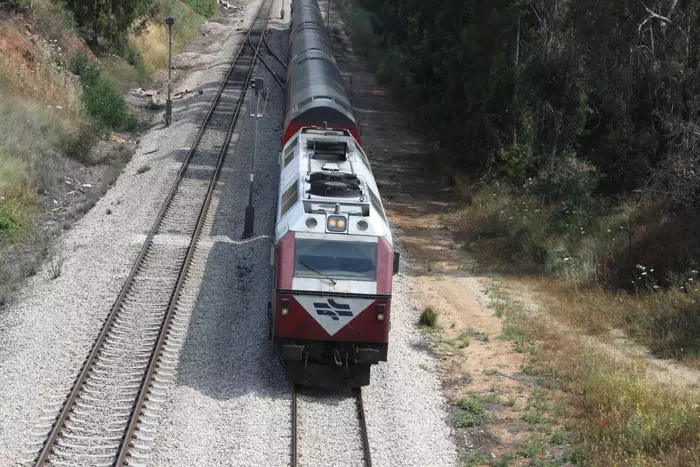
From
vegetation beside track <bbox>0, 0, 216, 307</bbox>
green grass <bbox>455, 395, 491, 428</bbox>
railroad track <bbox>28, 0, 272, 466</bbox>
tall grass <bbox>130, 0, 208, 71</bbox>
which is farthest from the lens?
tall grass <bbox>130, 0, 208, 71</bbox>

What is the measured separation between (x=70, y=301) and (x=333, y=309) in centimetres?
639

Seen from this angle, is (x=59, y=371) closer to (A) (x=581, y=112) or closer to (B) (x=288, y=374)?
(B) (x=288, y=374)

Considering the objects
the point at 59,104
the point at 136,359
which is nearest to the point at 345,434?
the point at 136,359

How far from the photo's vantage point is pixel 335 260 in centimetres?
1487

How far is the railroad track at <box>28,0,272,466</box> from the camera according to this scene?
12773 mm

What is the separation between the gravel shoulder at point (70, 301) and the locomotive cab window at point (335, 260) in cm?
432

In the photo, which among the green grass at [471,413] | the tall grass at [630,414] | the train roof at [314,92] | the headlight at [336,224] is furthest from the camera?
the train roof at [314,92]

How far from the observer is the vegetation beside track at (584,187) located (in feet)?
48.2

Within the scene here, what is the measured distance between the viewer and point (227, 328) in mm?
17344

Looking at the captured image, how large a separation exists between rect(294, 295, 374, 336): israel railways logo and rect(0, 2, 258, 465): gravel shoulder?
4152mm

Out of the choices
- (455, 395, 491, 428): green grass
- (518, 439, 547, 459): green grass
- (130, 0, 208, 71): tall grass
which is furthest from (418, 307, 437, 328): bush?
(130, 0, 208, 71): tall grass

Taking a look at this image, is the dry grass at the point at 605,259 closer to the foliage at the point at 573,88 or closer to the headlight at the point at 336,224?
the foliage at the point at 573,88

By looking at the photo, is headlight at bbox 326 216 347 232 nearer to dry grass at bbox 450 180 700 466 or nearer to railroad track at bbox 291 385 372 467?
railroad track at bbox 291 385 372 467

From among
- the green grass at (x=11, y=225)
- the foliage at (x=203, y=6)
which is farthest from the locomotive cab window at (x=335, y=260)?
the foliage at (x=203, y=6)
